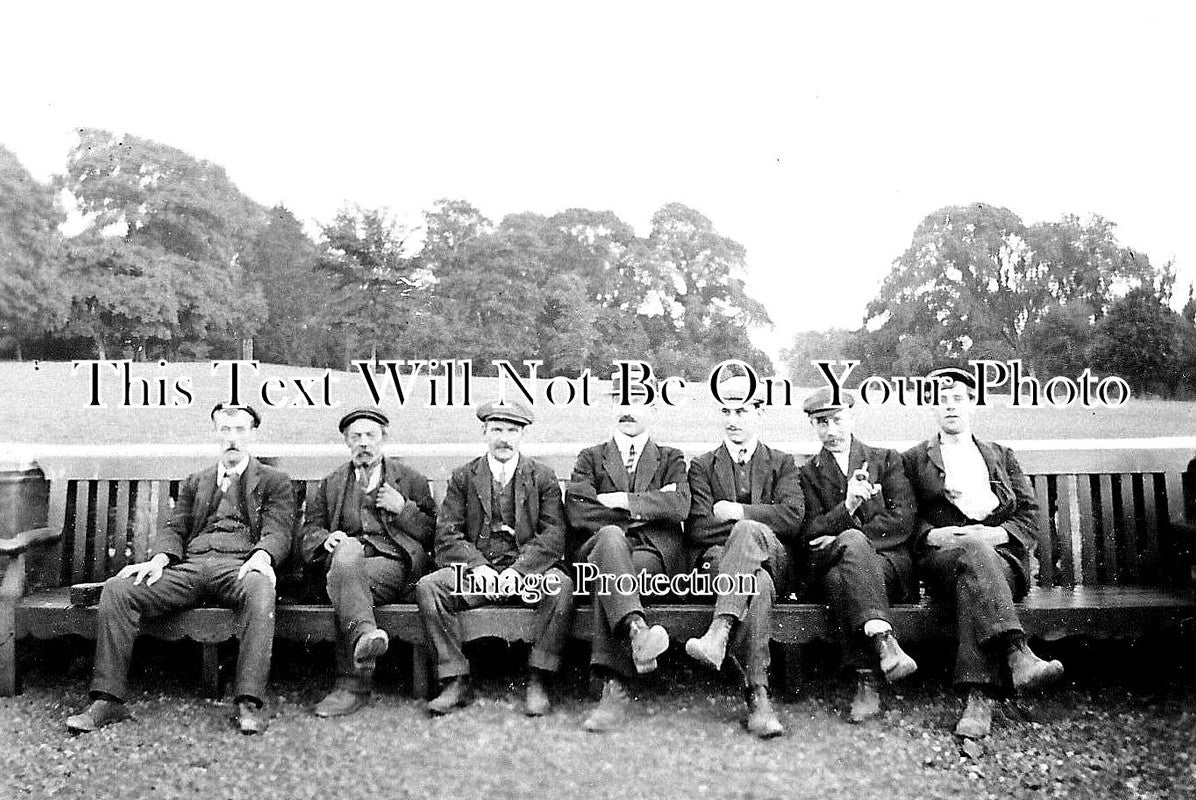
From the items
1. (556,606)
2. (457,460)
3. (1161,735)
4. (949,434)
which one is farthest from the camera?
(457,460)

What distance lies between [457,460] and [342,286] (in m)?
0.73

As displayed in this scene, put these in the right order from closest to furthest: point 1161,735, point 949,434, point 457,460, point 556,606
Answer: point 1161,735, point 556,606, point 949,434, point 457,460

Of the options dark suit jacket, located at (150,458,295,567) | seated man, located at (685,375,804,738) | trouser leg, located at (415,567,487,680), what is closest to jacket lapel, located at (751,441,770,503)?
seated man, located at (685,375,804,738)

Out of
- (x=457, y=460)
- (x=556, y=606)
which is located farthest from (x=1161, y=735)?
(x=457, y=460)

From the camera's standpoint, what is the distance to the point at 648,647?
8.58 feet

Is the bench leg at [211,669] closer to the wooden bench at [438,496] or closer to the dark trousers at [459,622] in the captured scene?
the wooden bench at [438,496]

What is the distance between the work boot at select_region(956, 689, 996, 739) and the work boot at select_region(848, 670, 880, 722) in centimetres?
24

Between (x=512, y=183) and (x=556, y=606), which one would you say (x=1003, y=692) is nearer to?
(x=556, y=606)

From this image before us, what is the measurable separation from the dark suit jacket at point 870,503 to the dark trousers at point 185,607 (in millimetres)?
1773

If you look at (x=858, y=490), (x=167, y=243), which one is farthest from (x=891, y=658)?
(x=167, y=243)

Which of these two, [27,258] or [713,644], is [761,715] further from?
[27,258]

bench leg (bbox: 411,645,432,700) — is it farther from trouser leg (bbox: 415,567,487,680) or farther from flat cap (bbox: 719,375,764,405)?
flat cap (bbox: 719,375,764,405)

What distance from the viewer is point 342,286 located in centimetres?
296

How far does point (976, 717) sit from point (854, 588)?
1.57 ft
